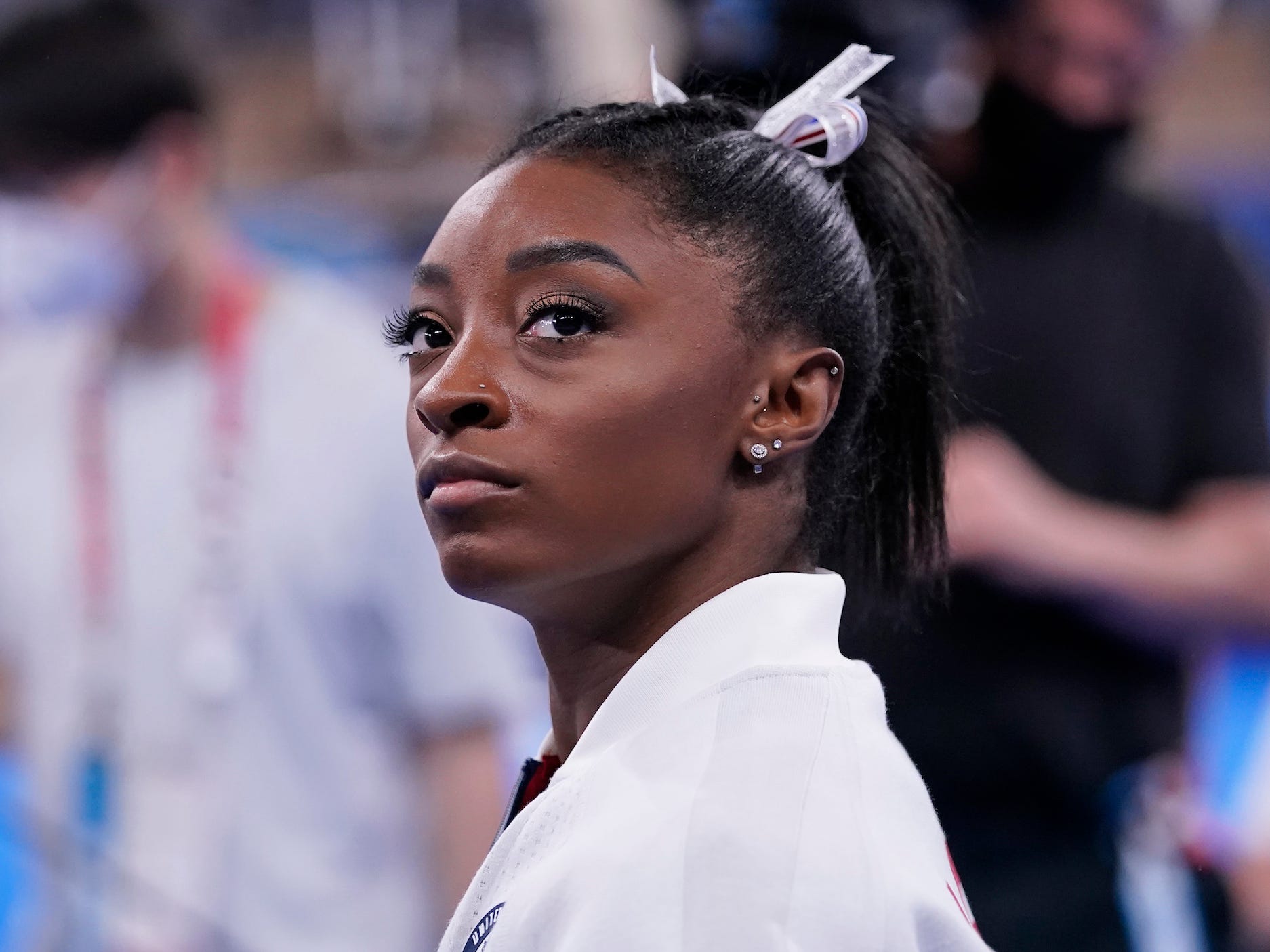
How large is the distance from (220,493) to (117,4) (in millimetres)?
859

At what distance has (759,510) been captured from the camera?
3.98 feet

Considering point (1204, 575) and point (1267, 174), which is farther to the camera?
point (1267, 174)

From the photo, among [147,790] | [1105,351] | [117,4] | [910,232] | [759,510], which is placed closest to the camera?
[759,510]

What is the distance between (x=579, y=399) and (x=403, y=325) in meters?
0.23

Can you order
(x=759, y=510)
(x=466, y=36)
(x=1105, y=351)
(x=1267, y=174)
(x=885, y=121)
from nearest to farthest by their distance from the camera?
(x=759, y=510) < (x=885, y=121) < (x=1105, y=351) < (x=1267, y=174) < (x=466, y=36)

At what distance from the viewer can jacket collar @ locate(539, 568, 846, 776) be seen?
110 centimetres

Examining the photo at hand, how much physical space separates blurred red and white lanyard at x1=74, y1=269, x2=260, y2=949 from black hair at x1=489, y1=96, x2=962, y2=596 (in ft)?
4.15

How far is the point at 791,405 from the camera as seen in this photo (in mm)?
1214

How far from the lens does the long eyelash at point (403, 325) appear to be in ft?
4.12

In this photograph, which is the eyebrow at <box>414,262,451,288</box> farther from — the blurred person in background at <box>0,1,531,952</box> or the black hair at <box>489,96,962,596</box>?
the blurred person in background at <box>0,1,531,952</box>

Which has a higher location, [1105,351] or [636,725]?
[1105,351]

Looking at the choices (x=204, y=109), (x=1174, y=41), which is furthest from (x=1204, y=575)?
(x=204, y=109)

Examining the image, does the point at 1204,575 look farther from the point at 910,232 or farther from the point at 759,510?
the point at 759,510

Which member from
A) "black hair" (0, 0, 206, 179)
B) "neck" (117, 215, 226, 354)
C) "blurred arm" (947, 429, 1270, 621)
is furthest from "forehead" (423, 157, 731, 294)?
"black hair" (0, 0, 206, 179)
